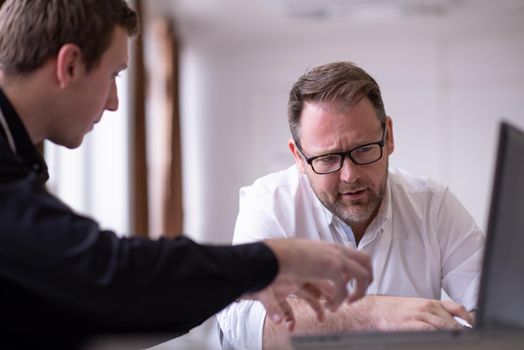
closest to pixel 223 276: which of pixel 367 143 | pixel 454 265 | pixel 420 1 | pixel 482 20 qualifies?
pixel 367 143

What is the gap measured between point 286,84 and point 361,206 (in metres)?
5.59

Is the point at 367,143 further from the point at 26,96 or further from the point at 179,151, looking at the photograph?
the point at 179,151

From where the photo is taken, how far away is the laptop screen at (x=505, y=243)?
982mm

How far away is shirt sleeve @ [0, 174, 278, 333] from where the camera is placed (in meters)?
0.96

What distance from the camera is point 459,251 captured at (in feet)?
6.17

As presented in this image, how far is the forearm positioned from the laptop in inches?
19.9

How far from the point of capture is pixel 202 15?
6.35 m

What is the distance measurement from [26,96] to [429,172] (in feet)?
20.7

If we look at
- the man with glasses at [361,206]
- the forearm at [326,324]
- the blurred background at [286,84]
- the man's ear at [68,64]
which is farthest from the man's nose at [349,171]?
the blurred background at [286,84]

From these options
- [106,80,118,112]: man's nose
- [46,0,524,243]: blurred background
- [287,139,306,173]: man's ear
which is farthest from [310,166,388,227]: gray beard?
[46,0,524,243]: blurred background

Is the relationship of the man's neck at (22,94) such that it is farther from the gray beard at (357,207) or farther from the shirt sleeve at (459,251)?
the shirt sleeve at (459,251)

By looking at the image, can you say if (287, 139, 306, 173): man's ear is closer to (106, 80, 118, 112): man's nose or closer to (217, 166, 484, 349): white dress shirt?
(217, 166, 484, 349): white dress shirt

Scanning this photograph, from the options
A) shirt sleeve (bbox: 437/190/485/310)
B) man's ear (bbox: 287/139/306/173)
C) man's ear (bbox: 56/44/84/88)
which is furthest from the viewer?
man's ear (bbox: 287/139/306/173)

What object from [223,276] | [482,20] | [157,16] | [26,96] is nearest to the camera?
[223,276]
